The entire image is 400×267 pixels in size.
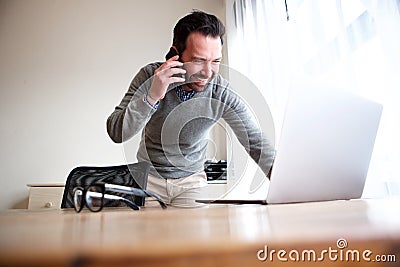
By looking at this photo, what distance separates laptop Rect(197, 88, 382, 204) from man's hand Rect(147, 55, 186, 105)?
45 centimetres

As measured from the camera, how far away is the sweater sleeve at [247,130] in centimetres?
120

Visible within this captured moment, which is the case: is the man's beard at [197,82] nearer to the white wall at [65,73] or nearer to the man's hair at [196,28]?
the man's hair at [196,28]

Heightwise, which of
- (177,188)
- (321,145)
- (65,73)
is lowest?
(177,188)

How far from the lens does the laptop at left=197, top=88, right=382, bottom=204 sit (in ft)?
2.48

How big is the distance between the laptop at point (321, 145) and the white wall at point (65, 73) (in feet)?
7.40

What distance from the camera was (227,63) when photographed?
2963 millimetres

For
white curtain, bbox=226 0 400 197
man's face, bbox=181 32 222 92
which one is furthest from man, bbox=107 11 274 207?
white curtain, bbox=226 0 400 197

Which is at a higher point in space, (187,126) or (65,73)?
(65,73)

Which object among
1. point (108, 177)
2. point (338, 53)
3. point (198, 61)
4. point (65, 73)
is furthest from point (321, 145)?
point (65, 73)

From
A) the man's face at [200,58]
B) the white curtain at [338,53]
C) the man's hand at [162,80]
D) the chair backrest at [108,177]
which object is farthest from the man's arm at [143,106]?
the white curtain at [338,53]

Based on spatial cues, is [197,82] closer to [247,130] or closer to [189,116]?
[189,116]

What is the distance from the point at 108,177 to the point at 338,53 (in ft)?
3.58

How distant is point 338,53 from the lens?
143 cm

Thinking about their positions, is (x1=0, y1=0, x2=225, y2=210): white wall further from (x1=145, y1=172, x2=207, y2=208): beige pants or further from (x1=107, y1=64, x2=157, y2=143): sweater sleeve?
(x1=107, y1=64, x2=157, y2=143): sweater sleeve
